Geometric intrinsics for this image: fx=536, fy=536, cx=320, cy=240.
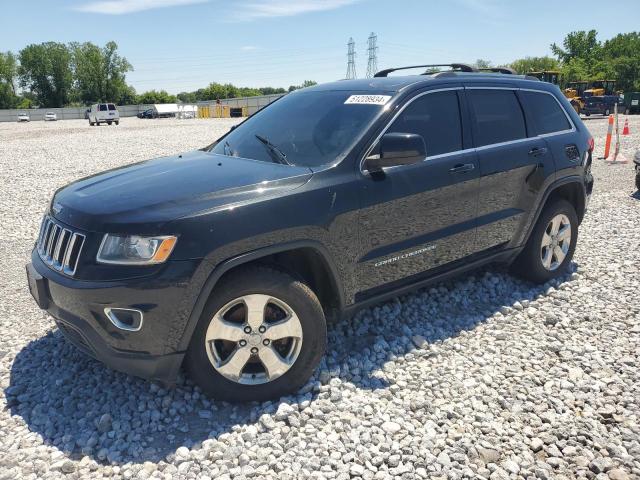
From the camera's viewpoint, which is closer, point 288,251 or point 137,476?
point 137,476

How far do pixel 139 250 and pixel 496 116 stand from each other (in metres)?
Result: 3.15

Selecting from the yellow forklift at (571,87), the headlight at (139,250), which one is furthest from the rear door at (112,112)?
the headlight at (139,250)

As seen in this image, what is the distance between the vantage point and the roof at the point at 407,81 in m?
3.98

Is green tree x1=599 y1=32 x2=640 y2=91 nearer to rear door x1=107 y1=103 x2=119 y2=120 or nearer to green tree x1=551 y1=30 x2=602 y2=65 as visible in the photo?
green tree x1=551 y1=30 x2=602 y2=65

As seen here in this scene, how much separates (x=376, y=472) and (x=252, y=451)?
0.66 meters

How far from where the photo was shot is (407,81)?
4066 millimetres

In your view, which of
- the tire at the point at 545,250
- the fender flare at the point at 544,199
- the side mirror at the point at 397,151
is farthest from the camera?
the tire at the point at 545,250

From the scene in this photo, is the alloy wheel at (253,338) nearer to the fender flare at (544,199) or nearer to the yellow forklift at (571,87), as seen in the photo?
the fender flare at (544,199)

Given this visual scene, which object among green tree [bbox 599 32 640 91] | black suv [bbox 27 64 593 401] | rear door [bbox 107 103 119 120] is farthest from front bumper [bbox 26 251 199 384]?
green tree [bbox 599 32 640 91]

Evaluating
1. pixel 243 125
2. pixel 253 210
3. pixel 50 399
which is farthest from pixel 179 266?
pixel 243 125

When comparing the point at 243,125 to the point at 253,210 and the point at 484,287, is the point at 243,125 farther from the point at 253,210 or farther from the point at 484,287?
the point at 484,287

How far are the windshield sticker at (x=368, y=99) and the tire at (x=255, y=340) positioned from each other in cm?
146

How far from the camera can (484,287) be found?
4.95 meters

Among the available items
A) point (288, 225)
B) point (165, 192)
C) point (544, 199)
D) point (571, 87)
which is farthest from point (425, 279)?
point (571, 87)
